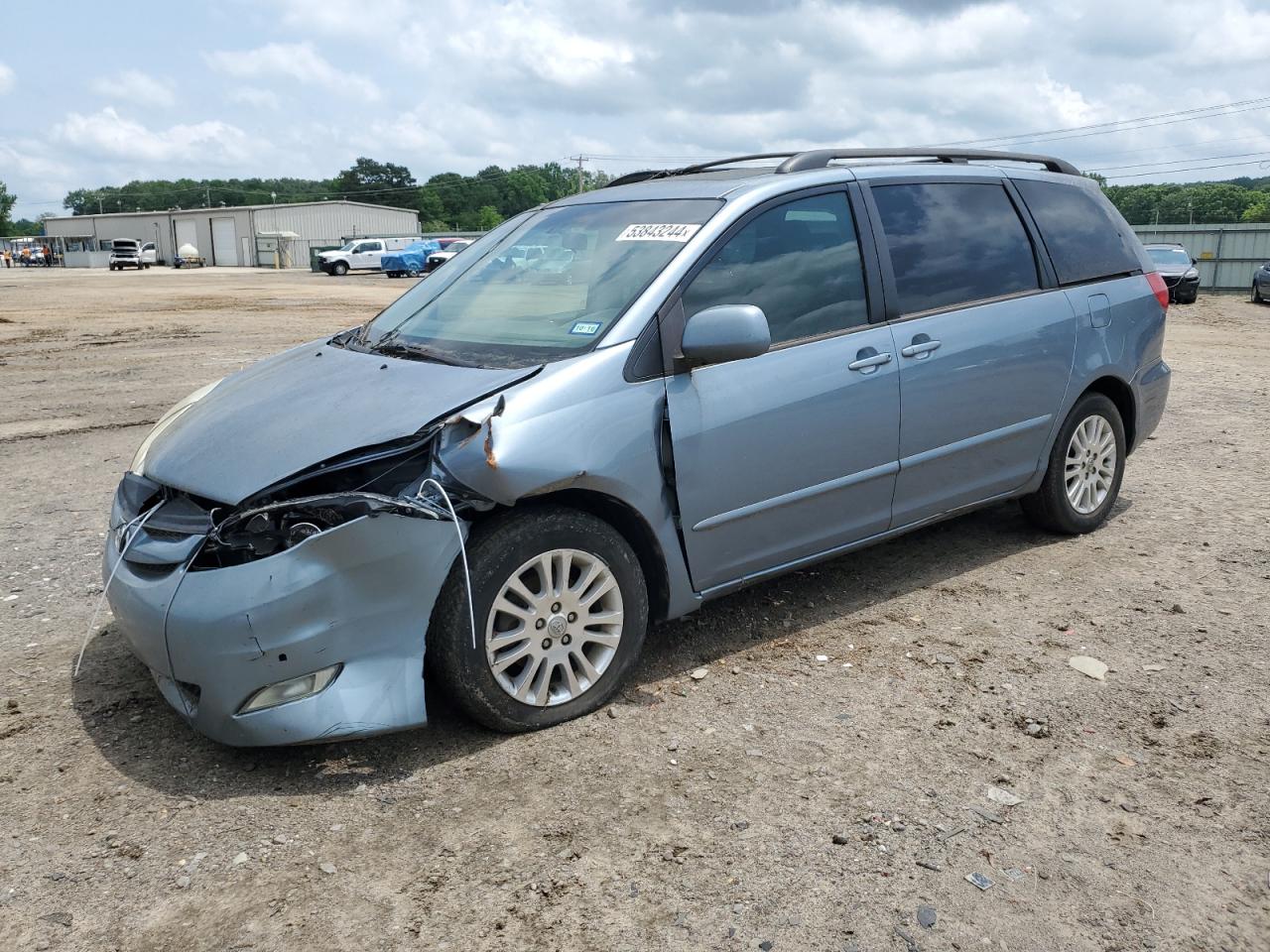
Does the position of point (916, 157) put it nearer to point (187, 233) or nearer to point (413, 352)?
point (413, 352)

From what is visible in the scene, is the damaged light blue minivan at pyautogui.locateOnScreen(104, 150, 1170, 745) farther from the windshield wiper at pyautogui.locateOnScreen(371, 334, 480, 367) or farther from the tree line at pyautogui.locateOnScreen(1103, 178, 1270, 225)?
the tree line at pyautogui.locateOnScreen(1103, 178, 1270, 225)

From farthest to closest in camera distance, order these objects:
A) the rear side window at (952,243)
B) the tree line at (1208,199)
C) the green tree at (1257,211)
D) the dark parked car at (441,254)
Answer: the green tree at (1257,211), the tree line at (1208,199), the dark parked car at (441,254), the rear side window at (952,243)

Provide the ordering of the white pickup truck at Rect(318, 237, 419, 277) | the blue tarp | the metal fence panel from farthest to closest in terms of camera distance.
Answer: the white pickup truck at Rect(318, 237, 419, 277) < the blue tarp < the metal fence panel

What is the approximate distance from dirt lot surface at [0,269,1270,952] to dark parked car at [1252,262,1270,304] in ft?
87.7

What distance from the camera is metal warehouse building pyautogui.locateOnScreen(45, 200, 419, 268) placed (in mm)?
72188

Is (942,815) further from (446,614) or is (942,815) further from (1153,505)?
(1153,505)

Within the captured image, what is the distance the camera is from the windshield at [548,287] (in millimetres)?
3889

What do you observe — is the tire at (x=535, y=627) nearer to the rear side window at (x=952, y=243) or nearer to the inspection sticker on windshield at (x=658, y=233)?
the inspection sticker on windshield at (x=658, y=233)

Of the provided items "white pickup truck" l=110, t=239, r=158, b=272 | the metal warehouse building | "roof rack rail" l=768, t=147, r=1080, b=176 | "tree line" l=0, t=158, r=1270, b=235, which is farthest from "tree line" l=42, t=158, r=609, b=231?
"roof rack rail" l=768, t=147, r=1080, b=176

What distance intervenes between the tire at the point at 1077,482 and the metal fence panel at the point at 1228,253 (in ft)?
106

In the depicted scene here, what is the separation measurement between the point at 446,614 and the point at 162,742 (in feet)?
3.64

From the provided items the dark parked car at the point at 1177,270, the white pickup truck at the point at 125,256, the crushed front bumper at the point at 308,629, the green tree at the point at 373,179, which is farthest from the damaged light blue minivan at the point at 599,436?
the green tree at the point at 373,179

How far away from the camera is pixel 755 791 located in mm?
3232

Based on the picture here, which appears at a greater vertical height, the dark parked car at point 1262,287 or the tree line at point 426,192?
the tree line at point 426,192
